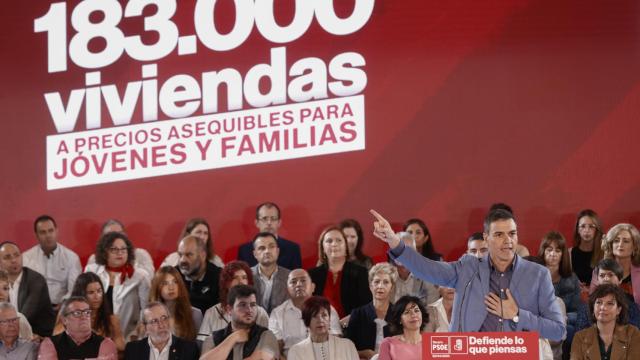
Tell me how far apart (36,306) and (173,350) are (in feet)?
5.11

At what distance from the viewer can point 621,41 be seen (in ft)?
24.1

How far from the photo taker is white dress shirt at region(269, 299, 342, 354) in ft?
18.8

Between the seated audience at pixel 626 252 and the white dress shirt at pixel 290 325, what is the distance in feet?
5.06

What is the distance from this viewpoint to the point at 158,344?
5332 millimetres

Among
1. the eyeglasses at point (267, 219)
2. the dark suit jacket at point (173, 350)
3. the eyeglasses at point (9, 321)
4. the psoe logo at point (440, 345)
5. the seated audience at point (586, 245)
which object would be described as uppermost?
the eyeglasses at point (267, 219)

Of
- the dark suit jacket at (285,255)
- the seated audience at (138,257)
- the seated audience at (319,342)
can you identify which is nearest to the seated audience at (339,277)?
the dark suit jacket at (285,255)

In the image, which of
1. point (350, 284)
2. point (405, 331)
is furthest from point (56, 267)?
point (405, 331)

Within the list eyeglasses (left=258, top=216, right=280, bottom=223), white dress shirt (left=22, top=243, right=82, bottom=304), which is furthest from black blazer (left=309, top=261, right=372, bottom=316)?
white dress shirt (left=22, top=243, right=82, bottom=304)

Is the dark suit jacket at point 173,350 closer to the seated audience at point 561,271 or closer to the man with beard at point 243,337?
the man with beard at point 243,337

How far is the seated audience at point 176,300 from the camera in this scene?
573 cm

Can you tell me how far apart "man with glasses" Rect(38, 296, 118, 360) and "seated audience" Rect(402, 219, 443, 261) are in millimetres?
2337

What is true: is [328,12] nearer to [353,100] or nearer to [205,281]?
[353,100]

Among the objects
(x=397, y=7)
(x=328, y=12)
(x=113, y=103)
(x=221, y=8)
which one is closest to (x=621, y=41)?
(x=397, y=7)

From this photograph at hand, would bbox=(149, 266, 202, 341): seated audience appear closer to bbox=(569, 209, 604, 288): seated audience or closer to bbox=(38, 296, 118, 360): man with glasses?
bbox=(38, 296, 118, 360): man with glasses
